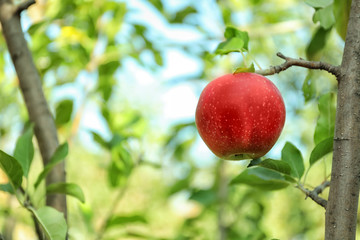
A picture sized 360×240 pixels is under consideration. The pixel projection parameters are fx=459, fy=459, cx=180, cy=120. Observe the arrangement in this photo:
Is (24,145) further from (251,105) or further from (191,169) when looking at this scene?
(191,169)

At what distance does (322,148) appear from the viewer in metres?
0.67

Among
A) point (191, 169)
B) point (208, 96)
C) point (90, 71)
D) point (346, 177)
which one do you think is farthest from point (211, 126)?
point (191, 169)

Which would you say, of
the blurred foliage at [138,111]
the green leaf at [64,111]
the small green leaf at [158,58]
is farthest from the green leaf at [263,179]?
the small green leaf at [158,58]

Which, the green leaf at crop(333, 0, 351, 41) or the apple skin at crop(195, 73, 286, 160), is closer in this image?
the apple skin at crop(195, 73, 286, 160)

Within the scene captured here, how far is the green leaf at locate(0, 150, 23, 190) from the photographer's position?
603 mm

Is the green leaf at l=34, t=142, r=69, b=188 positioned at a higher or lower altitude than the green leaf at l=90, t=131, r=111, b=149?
lower

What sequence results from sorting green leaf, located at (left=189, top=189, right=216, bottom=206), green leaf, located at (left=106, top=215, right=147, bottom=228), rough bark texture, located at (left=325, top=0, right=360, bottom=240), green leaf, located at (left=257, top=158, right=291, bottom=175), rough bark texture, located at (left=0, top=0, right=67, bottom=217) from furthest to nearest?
green leaf, located at (left=189, top=189, right=216, bottom=206)
green leaf, located at (left=106, top=215, right=147, bottom=228)
rough bark texture, located at (left=0, top=0, right=67, bottom=217)
green leaf, located at (left=257, top=158, right=291, bottom=175)
rough bark texture, located at (left=325, top=0, right=360, bottom=240)

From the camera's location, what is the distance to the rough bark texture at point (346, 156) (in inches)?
20.1

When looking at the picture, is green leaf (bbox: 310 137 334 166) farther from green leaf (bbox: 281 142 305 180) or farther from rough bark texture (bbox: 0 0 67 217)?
rough bark texture (bbox: 0 0 67 217)

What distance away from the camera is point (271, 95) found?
597 mm

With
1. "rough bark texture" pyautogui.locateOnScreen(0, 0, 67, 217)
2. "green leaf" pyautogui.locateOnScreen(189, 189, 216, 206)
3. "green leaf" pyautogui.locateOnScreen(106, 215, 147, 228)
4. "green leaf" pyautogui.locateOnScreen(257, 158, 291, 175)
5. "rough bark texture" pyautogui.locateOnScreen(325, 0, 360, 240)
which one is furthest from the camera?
"green leaf" pyautogui.locateOnScreen(189, 189, 216, 206)

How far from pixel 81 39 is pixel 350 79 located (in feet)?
2.94

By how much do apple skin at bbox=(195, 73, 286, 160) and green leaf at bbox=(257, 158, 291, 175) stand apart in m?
0.02

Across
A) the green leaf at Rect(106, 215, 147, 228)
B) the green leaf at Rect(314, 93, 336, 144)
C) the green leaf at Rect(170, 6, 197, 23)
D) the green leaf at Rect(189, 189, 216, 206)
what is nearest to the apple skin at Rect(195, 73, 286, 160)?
the green leaf at Rect(314, 93, 336, 144)
